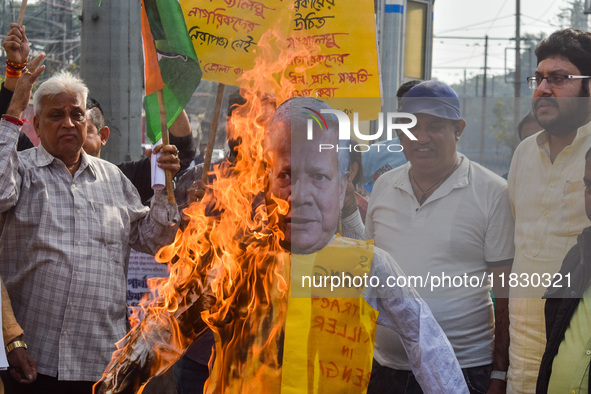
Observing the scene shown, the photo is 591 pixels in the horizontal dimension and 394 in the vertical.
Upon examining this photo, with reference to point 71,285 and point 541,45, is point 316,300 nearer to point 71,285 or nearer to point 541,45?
point 71,285

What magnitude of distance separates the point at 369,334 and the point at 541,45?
4.99 feet

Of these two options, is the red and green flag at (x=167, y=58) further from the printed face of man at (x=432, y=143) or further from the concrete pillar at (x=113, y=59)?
the concrete pillar at (x=113, y=59)

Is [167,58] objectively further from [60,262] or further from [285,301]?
[285,301]

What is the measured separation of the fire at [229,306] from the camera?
3.10 m

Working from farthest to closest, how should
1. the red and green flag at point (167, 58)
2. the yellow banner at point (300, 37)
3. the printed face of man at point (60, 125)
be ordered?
1. the printed face of man at point (60, 125)
2. the yellow banner at point (300, 37)
3. the red and green flag at point (167, 58)

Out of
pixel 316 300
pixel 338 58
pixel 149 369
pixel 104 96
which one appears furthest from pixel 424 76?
pixel 149 369

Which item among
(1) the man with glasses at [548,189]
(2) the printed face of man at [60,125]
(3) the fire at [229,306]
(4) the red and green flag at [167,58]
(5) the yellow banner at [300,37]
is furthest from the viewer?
(2) the printed face of man at [60,125]

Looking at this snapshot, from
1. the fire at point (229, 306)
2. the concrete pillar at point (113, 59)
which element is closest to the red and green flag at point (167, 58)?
the fire at point (229, 306)

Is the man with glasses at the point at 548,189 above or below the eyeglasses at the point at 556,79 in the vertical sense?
below

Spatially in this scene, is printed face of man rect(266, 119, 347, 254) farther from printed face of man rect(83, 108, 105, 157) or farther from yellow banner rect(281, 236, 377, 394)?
printed face of man rect(83, 108, 105, 157)

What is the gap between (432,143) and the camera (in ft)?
11.3

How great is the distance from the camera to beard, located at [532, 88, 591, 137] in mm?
3215

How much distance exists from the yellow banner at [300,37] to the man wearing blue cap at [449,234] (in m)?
0.41

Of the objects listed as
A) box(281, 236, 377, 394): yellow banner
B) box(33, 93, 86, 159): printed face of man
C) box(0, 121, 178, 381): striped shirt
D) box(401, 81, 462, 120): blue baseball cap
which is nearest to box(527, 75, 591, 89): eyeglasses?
box(401, 81, 462, 120): blue baseball cap
